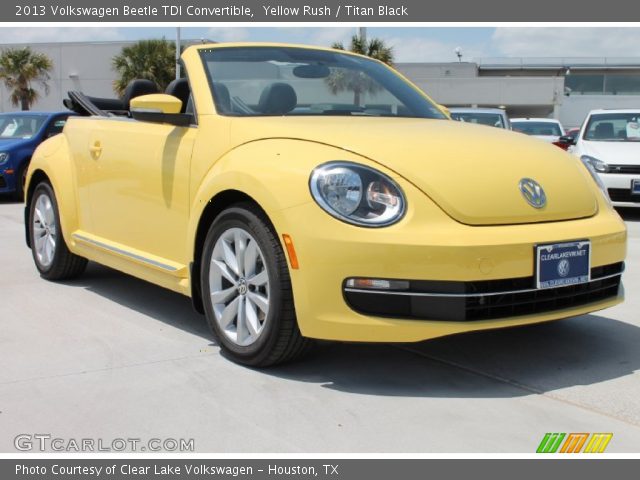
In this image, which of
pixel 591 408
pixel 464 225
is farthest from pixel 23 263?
pixel 591 408

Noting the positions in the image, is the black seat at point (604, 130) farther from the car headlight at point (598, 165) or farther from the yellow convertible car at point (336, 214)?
the yellow convertible car at point (336, 214)

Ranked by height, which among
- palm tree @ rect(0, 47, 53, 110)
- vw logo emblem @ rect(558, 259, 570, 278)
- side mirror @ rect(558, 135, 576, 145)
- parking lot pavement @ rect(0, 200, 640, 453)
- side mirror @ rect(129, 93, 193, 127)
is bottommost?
parking lot pavement @ rect(0, 200, 640, 453)

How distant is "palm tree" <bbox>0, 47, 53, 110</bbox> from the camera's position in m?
37.6

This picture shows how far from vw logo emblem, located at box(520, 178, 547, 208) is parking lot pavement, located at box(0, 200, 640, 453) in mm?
778

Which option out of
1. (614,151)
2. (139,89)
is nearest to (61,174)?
(139,89)

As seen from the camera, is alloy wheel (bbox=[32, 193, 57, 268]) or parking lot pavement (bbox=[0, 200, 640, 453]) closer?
parking lot pavement (bbox=[0, 200, 640, 453])

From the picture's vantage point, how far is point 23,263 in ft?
21.1

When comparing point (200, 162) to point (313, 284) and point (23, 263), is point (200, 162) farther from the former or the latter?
point (23, 263)

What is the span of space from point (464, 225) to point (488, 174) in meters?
0.33

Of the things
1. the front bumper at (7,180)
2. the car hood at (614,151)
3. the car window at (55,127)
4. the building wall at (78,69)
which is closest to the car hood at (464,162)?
the car hood at (614,151)

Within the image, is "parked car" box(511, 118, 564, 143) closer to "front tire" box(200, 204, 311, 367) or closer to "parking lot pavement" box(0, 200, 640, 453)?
"parking lot pavement" box(0, 200, 640, 453)

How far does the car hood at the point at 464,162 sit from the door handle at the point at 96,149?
1.40 m

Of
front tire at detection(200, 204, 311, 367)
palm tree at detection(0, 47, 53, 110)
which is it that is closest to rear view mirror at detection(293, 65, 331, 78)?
front tire at detection(200, 204, 311, 367)

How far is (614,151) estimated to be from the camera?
33.8 feet
